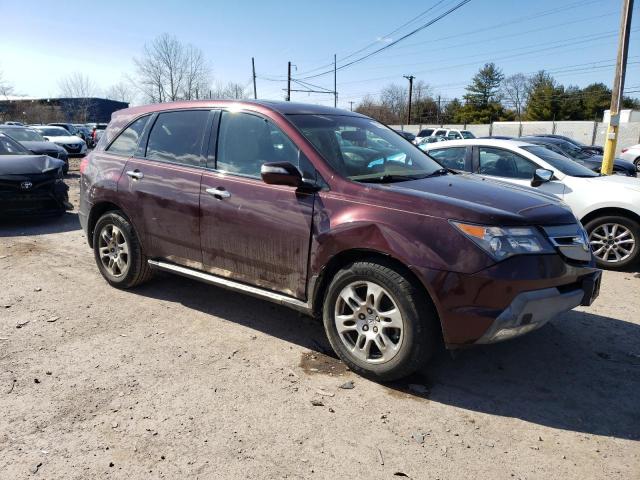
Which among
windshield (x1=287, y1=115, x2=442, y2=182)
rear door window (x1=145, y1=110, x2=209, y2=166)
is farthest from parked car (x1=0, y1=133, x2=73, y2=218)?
windshield (x1=287, y1=115, x2=442, y2=182)

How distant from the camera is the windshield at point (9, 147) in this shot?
29.1ft

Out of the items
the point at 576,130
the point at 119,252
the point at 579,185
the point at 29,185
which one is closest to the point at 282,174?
the point at 119,252

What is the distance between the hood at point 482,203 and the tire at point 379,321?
19.6 inches

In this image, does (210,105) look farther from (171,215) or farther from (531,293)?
(531,293)

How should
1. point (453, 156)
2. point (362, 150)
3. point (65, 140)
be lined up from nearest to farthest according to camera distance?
point (362, 150) < point (453, 156) < point (65, 140)

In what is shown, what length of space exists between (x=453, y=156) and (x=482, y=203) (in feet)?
14.9

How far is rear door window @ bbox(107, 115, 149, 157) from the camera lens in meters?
4.91

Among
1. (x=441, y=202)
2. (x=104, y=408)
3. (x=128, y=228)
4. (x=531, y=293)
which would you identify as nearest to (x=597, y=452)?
(x=531, y=293)

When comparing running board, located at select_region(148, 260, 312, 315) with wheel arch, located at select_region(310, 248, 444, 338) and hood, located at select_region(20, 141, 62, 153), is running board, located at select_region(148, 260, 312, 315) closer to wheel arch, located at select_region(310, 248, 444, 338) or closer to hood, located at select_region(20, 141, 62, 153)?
wheel arch, located at select_region(310, 248, 444, 338)

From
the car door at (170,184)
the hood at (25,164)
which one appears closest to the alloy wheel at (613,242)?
the car door at (170,184)

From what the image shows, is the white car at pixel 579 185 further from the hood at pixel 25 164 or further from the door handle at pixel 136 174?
the hood at pixel 25 164

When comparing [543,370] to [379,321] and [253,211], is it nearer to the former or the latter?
Result: [379,321]

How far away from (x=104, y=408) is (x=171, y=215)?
1833 millimetres

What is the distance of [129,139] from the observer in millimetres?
4984
